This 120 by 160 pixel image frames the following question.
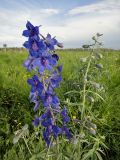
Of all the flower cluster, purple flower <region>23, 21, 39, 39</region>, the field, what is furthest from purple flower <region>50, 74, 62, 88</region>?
the field

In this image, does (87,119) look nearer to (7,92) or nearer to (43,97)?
(43,97)

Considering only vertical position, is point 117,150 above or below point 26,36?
below

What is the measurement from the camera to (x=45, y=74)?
2.35 metres

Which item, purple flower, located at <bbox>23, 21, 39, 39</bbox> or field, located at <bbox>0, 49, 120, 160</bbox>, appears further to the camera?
field, located at <bbox>0, 49, 120, 160</bbox>

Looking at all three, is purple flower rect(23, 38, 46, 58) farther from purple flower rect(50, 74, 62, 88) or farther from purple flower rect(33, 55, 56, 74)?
purple flower rect(50, 74, 62, 88)

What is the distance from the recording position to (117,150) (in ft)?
14.9

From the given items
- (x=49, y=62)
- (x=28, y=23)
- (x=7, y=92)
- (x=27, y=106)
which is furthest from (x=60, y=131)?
(x=7, y=92)

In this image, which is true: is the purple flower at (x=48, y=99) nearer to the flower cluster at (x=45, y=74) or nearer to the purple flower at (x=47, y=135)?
the flower cluster at (x=45, y=74)

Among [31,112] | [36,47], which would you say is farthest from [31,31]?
[31,112]

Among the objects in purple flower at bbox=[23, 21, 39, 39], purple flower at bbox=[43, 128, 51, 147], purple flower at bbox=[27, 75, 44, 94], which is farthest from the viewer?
purple flower at bbox=[43, 128, 51, 147]

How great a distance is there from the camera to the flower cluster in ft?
7.21

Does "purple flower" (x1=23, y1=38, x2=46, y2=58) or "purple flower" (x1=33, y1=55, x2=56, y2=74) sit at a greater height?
"purple flower" (x1=23, y1=38, x2=46, y2=58)

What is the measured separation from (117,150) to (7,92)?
1815 mm

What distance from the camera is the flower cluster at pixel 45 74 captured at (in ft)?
7.21
